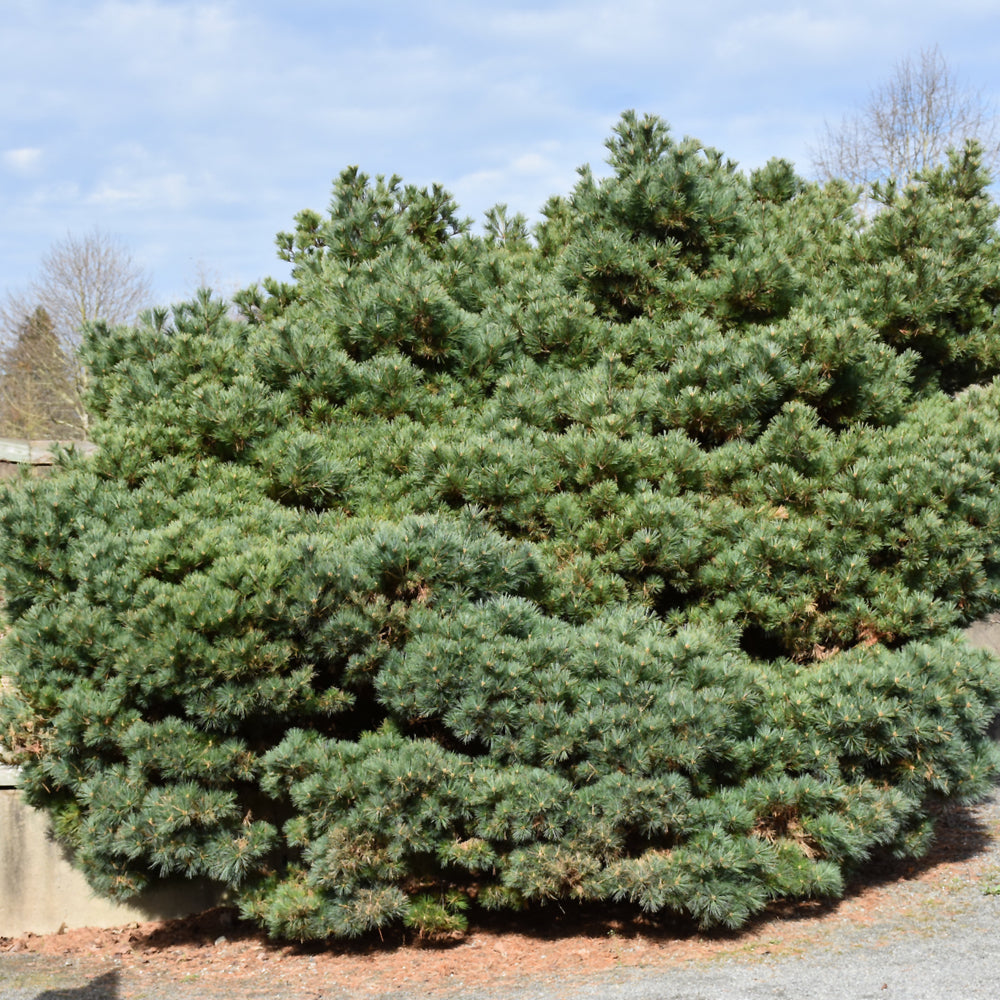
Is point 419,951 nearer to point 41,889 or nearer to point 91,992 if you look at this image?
point 91,992

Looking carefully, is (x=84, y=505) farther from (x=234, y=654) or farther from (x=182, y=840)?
(x=182, y=840)

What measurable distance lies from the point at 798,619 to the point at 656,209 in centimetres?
240

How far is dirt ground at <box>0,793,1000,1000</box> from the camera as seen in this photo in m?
3.67

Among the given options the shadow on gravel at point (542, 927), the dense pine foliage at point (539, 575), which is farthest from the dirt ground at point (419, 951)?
the dense pine foliage at point (539, 575)

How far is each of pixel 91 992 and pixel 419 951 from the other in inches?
54.4

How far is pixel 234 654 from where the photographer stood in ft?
12.3

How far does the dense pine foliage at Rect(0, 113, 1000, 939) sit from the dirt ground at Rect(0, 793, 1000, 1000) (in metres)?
0.19

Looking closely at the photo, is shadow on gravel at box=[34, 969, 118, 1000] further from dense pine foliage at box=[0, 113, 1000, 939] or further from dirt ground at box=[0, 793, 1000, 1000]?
dense pine foliage at box=[0, 113, 1000, 939]

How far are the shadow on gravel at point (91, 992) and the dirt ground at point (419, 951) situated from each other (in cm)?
1

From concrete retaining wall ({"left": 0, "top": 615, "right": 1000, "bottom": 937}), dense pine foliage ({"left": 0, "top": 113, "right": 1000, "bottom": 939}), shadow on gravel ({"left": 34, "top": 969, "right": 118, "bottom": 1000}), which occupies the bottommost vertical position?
shadow on gravel ({"left": 34, "top": 969, "right": 118, "bottom": 1000})

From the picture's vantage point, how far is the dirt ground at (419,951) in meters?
3.67

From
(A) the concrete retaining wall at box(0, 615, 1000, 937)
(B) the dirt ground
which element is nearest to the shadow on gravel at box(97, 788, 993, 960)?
(B) the dirt ground

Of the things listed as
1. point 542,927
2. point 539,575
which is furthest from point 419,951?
point 539,575

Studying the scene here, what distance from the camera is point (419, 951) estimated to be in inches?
155
